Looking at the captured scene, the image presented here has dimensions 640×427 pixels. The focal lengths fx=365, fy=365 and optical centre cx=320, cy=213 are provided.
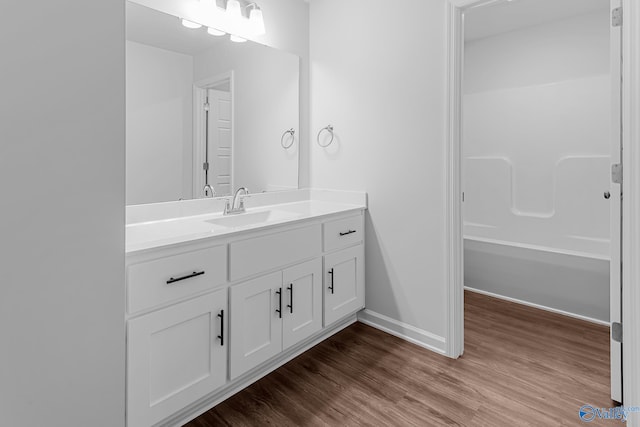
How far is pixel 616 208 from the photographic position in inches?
65.6

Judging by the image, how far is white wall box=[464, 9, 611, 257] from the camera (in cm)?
299

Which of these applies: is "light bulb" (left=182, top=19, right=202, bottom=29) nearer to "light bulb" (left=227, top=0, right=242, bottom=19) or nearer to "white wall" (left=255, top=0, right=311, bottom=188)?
"light bulb" (left=227, top=0, right=242, bottom=19)

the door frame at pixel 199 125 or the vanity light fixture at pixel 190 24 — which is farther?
the door frame at pixel 199 125

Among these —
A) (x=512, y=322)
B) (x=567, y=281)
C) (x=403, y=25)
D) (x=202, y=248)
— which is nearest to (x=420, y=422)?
(x=202, y=248)

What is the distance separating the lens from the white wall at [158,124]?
193cm

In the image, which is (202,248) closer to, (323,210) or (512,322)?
A: (323,210)

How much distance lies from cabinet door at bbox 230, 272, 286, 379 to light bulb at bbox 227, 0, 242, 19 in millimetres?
1630

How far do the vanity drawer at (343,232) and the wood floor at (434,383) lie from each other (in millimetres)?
638

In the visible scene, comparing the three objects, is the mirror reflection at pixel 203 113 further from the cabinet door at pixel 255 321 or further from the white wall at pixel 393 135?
the cabinet door at pixel 255 321

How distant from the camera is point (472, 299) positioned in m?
3.17

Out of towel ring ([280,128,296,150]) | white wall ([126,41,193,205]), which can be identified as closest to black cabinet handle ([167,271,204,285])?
white wall ([126,41,193,205])

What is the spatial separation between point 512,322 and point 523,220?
1.13m

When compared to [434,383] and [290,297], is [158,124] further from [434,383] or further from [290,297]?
[434,383]

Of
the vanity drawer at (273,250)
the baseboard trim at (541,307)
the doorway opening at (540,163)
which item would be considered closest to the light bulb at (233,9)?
the vanity drawer at (273,250)
